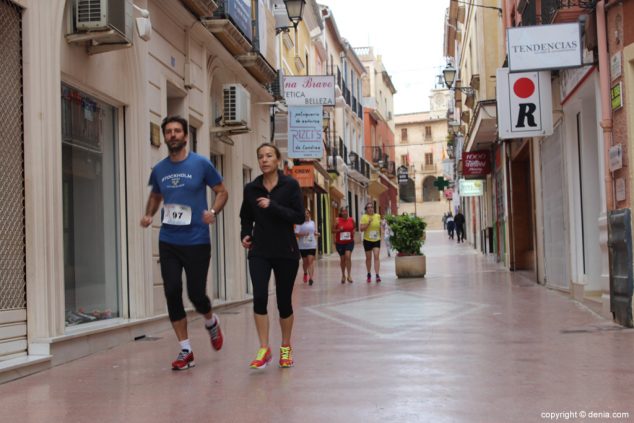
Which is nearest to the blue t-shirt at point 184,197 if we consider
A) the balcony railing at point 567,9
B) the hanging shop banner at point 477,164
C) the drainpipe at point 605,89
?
the drainpipe at point 605,89

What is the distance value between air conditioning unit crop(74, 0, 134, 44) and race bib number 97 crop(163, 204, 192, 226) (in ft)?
6.80

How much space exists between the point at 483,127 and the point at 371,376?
15.0 m

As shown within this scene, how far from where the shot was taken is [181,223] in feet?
20.8

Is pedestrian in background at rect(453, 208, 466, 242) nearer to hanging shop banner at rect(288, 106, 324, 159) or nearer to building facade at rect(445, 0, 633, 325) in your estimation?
building facade at rect(445, 0, 633, 325)

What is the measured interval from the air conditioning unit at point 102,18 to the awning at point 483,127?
39.0 feet

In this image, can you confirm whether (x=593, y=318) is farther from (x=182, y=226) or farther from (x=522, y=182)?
(x=522, y=182)

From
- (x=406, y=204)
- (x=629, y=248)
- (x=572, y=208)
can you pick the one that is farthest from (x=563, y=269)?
(x=406, y=204)

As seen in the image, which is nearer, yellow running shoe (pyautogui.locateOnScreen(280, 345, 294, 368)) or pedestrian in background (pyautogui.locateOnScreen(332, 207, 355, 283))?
yellow running shoe (pyautogui.locateOnScreen(280, 345, 294, 368))

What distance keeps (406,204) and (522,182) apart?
6763 cm

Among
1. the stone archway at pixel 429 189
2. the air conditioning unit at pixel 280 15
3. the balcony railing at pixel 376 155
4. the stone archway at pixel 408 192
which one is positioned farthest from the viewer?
the stone archway at pixel 408 192

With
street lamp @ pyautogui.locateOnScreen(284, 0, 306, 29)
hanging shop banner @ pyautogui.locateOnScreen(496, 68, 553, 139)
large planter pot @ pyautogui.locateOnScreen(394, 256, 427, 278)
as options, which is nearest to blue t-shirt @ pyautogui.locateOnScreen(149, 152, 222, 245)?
hanging shop banner @ pyautogui.locateOnScreen(496, 68, 553, 139)

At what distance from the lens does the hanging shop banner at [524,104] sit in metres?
12.0

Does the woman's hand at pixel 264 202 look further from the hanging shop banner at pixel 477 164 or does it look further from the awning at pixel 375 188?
the awning at pixel 375 188

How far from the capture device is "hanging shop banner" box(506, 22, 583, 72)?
9.16 meters
